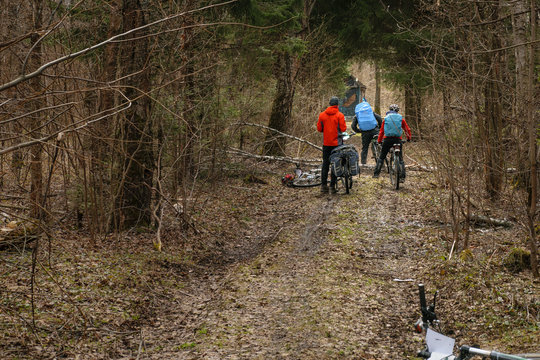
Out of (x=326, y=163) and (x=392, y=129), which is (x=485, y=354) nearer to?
(x=326, y=163)

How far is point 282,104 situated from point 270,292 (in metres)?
13.0

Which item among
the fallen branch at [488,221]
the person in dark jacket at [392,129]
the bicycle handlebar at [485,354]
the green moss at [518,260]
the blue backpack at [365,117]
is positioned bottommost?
the green moss at [518,260]

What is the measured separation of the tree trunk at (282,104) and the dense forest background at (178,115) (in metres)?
0.05

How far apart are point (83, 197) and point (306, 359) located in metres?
6.15

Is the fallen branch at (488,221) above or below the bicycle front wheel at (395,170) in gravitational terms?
below

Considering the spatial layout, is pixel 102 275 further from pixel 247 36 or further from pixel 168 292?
pixel 247 36

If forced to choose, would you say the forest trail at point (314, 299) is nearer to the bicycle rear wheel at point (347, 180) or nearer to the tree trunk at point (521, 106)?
the bicycle rear wheel at point (347, 180)

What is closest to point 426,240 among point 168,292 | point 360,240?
point 360,240

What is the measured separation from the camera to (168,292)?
9.02m

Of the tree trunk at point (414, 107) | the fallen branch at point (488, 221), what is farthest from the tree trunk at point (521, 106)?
the fallen branch at point (488, 221)

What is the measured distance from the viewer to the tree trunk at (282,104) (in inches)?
819

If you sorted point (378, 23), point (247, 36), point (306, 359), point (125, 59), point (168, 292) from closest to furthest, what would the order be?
point (306, 359) → point (168, 292) → point (125, 59) → point (247, 36) → point (378, 23)

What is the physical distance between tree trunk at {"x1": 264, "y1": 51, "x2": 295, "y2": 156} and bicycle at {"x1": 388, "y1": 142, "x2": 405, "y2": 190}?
5471 millimetres

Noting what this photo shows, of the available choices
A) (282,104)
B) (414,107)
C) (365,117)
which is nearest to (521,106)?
(414,107)
